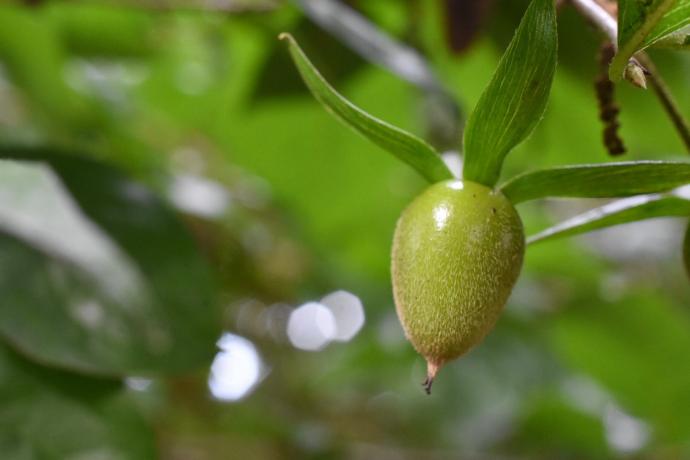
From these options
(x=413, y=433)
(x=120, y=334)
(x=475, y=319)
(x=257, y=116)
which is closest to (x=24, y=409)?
(x=120, y=334)

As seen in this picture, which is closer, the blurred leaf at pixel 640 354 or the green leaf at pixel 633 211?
the green leaf at pixel 633 211

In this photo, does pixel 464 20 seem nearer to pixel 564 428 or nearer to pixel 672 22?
pixel 672 22

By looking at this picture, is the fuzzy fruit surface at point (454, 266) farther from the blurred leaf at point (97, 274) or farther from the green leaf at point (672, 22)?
the blurred leaf at point (97, 274)

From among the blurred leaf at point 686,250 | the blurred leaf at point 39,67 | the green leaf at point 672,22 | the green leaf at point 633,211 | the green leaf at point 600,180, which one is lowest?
the blurred leaf at point 39,67

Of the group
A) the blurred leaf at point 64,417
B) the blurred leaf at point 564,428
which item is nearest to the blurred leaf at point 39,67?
the blurred leaf at point 64,417

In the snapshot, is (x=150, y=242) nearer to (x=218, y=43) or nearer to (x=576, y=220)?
(x=576, y=220)

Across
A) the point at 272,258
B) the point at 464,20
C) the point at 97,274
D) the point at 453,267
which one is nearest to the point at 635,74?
the point at 453,267

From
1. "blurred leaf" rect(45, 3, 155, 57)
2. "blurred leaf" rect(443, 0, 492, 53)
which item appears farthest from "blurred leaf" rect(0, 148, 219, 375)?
"blurred leaf" rect(45, 3, 155, 57)
